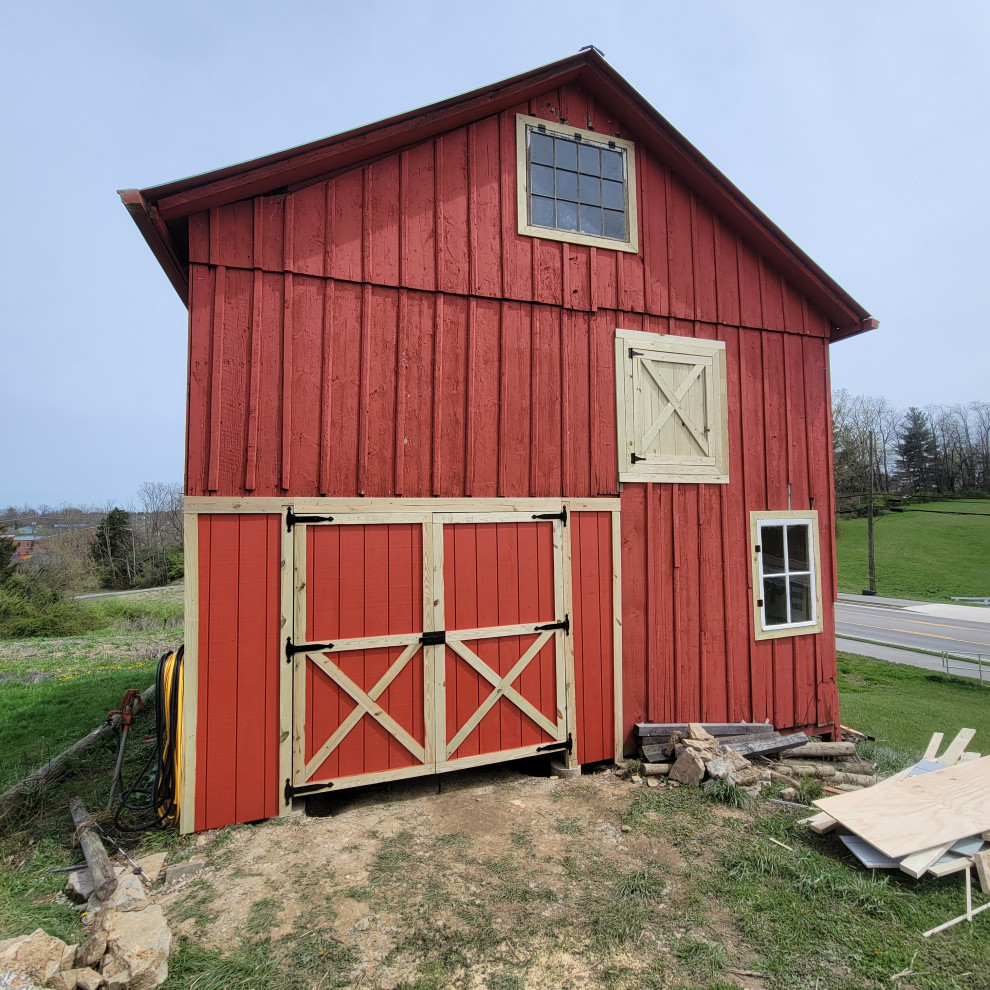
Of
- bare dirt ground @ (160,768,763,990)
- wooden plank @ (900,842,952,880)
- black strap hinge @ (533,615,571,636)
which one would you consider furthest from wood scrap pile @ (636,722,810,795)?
wooden plank @ (900,842,952,880)

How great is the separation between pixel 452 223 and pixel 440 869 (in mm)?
5573

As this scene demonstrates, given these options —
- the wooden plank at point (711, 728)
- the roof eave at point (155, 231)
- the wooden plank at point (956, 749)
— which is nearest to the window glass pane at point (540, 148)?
the roof eave at point (155, 231)

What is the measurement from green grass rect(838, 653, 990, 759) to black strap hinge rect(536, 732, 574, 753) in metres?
4.85

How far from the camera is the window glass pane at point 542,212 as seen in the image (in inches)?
236

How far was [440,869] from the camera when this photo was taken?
3910 millimetres

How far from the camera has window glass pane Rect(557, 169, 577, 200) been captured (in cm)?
612

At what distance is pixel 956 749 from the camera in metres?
5.39

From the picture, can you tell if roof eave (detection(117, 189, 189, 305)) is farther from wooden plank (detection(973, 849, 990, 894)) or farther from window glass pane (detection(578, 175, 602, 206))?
wooden plank (detection(973, 849, 990, 894))

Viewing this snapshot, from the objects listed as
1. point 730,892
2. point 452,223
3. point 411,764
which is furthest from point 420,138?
point 730,892

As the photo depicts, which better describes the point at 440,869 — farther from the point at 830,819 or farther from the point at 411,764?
the point at 830,819

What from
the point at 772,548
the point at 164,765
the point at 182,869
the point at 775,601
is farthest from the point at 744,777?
the point at 164,765

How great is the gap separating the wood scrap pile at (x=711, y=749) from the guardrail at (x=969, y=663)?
11.5m

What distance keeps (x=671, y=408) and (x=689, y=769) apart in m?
3.74

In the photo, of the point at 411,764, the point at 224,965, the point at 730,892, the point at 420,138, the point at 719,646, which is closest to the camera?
the point at 224,965
